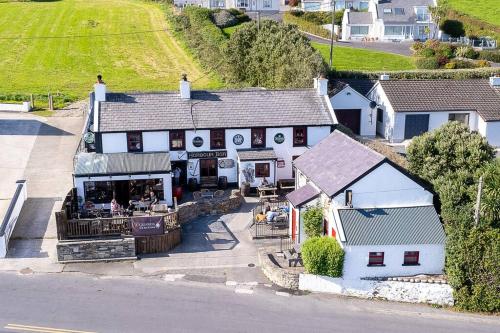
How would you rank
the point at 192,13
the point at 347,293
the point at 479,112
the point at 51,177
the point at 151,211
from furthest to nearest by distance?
1. the point at 192,13
2. the point at 479,112
3. the point at 51,177
4. the point at 151,211
5. the point at 347,293

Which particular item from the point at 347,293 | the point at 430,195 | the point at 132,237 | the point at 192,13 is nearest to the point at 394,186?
the point at 430,195

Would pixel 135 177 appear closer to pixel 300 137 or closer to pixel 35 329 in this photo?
pixel 300 137

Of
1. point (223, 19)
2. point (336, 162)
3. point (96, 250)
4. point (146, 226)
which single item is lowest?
point (96, 250)

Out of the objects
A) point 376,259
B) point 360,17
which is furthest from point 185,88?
point 360,17

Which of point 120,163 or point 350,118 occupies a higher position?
point 350,118

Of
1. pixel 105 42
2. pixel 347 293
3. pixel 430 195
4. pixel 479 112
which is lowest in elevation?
pixel 347 293

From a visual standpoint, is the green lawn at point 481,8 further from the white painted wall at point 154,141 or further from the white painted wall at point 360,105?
the white painted wall at point 154,141

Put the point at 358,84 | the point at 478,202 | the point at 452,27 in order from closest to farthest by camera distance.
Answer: the point at 478,202
the point at 358,84
the point at 452,27

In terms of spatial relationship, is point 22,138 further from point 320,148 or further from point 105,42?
point 105,42
